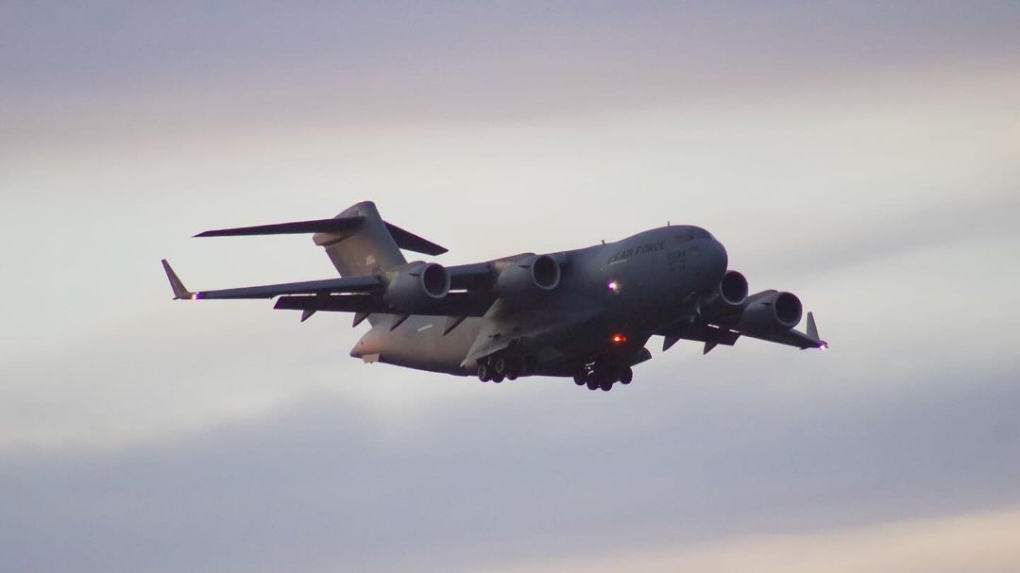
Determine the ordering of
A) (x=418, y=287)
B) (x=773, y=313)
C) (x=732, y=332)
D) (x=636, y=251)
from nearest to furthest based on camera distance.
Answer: (x=418, y=287) → (x=636, y=251) → (x=773, y=313) → (x=732, y=332)

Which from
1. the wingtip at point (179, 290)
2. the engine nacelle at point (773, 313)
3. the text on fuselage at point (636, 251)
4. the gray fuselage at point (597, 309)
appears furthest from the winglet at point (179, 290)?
the engine nacelle at point (773, 313)

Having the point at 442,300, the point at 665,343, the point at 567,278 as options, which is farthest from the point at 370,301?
the point at 665,343

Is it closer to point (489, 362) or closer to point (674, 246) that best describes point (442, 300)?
point (489, 362)

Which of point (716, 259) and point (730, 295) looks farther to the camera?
point (730, 295)

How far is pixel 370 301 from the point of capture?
117 feet

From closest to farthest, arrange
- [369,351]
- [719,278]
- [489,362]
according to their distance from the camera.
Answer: [719,278] → [489,362] → [369,351]

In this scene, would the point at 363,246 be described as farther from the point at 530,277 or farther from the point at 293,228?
the point at 530,277

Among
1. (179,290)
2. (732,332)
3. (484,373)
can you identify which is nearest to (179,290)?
(179,290)

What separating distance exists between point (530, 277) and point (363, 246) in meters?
6.66

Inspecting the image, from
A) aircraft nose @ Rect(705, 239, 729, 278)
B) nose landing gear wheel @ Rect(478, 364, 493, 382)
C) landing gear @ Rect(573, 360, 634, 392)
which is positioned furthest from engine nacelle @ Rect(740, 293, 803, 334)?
nose landing gear wheel @ Rect(478, 364, 493, 382)

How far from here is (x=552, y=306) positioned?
35750 mm

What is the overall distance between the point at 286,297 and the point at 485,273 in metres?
3.81

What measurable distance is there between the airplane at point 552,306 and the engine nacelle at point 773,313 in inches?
0.8

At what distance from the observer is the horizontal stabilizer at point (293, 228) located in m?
37.3
